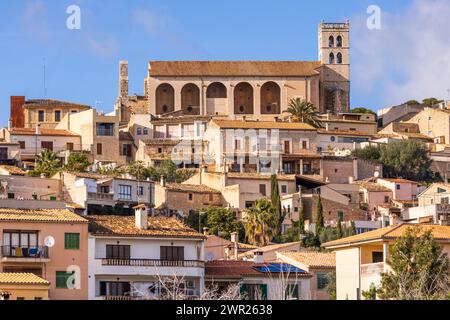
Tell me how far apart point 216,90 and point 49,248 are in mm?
87055

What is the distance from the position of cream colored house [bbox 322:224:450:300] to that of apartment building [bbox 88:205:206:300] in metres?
4.37

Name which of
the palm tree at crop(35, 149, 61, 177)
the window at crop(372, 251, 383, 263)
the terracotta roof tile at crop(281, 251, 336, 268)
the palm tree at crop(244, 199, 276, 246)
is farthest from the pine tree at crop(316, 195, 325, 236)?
the window at crop(372, 251, 383, 263)

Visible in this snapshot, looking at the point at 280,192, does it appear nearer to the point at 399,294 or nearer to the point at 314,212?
the point at 314,212

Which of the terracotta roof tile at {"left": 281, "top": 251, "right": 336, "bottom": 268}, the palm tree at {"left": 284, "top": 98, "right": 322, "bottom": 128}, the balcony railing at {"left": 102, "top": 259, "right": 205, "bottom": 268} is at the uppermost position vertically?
the palm tree at {"left": 284, "top": 98, "right": 322, "bottom": 128}

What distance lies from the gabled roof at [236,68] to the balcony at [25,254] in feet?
277

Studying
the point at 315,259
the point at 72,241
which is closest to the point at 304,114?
the point at 315,259

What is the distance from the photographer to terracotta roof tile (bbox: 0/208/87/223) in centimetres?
3411

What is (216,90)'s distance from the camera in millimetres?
120438

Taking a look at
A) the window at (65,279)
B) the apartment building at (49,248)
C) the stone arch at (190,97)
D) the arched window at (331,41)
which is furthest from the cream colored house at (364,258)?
the arched window at (331,41)

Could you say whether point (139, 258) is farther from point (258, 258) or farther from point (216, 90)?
point (216, 90)

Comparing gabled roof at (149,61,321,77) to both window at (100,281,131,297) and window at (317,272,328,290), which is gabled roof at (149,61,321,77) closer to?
window at (317,272,328,290)

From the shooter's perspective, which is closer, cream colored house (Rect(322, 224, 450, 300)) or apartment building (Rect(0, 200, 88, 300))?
cream colored house (Rect(322, 224, 450, 300))

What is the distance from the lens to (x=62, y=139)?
95.6 metres

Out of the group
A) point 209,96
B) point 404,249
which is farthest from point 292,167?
point 404,249
